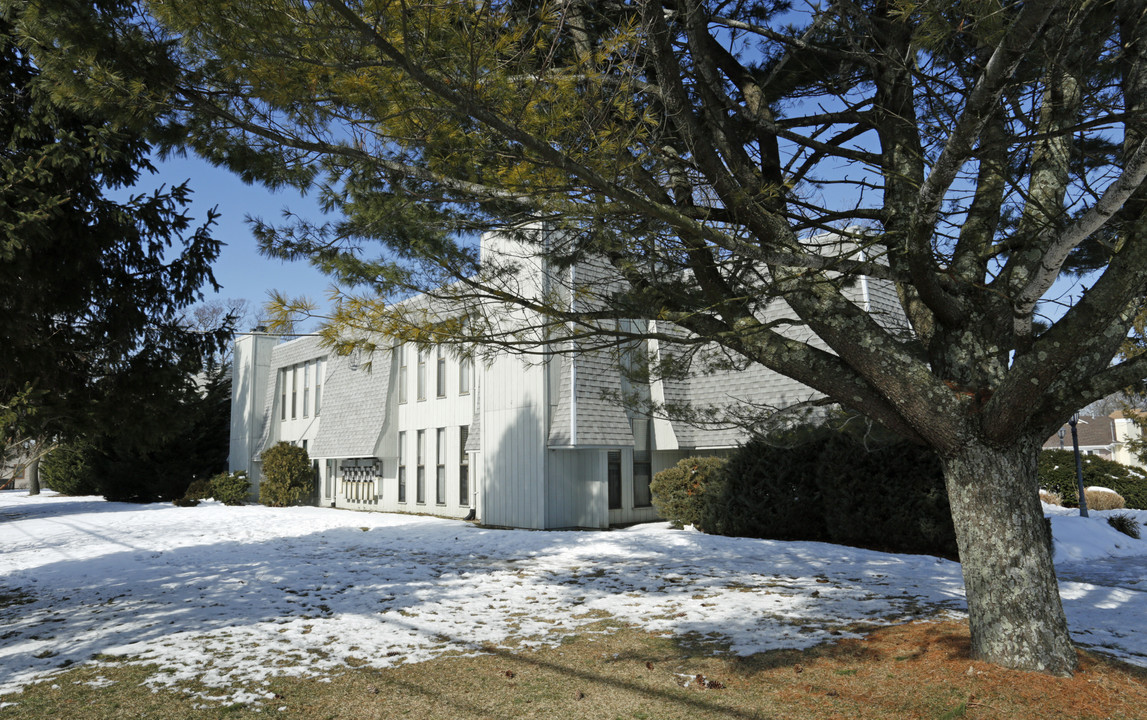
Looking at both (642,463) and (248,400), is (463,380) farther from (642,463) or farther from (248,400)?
(248,400)

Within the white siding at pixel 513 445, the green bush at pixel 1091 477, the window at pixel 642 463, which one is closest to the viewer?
the white siding at pixel 513 445

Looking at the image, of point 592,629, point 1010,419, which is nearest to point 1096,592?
point 1010,419

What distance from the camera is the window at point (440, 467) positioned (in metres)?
19.9

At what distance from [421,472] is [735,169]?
1682 centimetres

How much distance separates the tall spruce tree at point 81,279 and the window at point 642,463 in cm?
973

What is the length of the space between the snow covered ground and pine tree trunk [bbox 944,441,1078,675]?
4.48ft

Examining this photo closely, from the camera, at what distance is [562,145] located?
15.0 ft

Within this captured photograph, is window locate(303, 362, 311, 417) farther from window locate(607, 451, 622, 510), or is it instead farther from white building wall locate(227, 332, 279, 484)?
window locate(607, 451, 622, 510)

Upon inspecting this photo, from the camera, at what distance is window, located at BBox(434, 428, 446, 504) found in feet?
65.2

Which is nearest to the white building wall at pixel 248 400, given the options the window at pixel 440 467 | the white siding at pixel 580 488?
the window at pixel 440 467

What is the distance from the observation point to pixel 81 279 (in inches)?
340

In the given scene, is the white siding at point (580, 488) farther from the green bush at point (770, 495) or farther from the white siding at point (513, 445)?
the green bush at point (770, 495)

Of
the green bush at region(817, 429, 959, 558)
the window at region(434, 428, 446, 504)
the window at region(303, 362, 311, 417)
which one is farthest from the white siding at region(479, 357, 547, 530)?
the window at region(303, 362, 311, 417)

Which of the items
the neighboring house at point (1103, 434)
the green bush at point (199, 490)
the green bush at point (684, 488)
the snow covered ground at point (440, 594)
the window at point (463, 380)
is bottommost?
the snow covered ground at point (440, 594)
